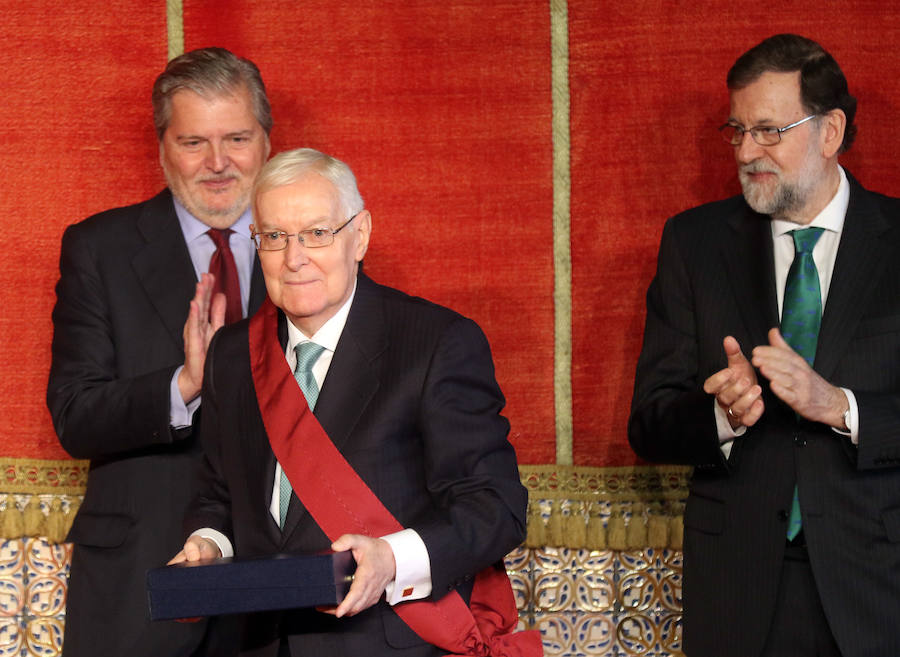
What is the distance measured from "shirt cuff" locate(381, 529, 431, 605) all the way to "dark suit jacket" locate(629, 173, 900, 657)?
821 millimetres

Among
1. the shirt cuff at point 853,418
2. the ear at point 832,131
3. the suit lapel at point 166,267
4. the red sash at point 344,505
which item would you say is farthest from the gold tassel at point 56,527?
the ear at point 832,131

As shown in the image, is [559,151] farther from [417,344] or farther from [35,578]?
[35,578]

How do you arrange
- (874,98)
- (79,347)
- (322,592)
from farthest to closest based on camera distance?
(874,98) < (79,347) < (322,592)

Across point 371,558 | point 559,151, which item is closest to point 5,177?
point 559,151

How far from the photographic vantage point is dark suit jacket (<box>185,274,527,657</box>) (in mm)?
2008

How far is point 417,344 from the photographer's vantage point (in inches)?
83.4

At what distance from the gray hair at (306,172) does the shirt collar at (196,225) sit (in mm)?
718

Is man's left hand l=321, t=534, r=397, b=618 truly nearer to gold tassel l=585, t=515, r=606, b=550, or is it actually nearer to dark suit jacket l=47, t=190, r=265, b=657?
dark suit jacket l=47, t=190, r=265, b=657

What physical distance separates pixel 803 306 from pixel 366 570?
4.11ft

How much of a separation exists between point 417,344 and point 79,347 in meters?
1.03

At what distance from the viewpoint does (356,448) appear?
2.05 m

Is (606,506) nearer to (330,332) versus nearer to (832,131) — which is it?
(832,131)

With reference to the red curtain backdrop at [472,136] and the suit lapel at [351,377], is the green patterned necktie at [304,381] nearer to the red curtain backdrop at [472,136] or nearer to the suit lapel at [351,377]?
the suit lapel at [351,377]

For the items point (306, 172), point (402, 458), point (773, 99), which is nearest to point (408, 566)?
point (402, 458)
